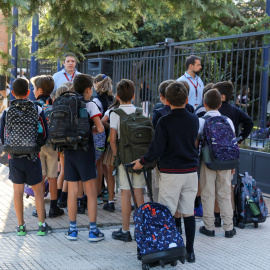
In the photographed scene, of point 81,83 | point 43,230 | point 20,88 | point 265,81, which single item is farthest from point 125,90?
point 265,81

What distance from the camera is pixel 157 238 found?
4422 mm

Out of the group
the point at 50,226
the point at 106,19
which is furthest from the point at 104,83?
the point at 50,226

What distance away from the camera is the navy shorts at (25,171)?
17.7 feet

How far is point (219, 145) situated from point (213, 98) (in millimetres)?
548

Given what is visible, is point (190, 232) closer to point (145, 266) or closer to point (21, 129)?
point (145, 266)

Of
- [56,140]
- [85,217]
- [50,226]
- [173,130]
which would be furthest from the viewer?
[85,217]

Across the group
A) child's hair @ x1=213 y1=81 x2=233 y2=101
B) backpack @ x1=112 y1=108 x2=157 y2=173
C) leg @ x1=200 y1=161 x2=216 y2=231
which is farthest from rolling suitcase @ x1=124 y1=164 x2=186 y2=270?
child's hair @ x1=213 y1=81 x2=233 y2=101

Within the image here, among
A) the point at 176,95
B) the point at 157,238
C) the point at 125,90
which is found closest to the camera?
the point at 157,238

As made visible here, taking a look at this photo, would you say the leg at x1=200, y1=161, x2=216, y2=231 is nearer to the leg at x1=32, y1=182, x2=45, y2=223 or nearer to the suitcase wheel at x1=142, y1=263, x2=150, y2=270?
the suitcase wheel at x1=142, y1=263, x2=150, y2=270

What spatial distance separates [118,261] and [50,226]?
4.54ft

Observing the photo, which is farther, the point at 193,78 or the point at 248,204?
the point at 193,78

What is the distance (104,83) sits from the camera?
22.1ft

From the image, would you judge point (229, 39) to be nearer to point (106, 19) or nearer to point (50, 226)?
point (106, 19)

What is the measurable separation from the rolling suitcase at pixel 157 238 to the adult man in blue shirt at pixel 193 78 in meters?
3.63
